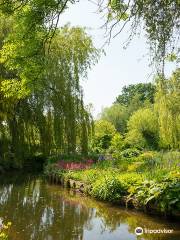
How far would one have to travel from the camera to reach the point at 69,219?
9766 millimetres

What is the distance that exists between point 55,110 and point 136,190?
12.6 metres

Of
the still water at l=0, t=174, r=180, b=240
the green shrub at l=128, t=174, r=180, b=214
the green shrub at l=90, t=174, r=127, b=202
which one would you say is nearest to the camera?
the still water at l=0, t=174, r=180, b=240

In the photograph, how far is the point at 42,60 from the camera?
20.5ft

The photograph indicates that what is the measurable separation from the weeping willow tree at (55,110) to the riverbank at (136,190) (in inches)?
287

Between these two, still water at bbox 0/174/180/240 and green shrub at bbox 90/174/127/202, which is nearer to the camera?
still water at bbox 0/174/180/240

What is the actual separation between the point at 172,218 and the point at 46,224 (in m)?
2.92

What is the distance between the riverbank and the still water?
0.87 ft

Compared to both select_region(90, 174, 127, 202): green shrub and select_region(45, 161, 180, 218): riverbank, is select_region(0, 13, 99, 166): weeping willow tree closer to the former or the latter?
select_region(45, 161, 180, 218): riverbank

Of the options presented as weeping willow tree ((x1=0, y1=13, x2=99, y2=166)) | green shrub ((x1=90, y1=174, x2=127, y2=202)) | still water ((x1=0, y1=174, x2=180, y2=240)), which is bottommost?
still water ((x1=0, y1=174, x2=180, y2=240))

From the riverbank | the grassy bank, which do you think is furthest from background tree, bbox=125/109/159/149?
the riverbank

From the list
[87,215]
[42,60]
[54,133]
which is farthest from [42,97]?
[42,60]

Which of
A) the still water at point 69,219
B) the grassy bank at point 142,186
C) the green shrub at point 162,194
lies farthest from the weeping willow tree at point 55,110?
the green shrub at point 162,194

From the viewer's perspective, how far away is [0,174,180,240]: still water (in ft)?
26.9

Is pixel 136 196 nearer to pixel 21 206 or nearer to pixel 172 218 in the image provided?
pixel 172 218
